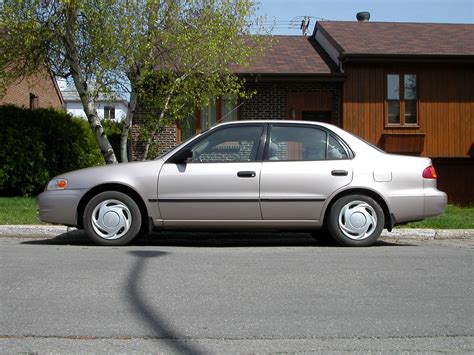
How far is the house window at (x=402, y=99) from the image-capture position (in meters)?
17.9

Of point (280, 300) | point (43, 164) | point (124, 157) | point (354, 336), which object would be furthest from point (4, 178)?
point (354, 336)

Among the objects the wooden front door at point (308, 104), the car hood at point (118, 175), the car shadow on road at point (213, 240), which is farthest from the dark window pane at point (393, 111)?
the car hood at point (118, 175)

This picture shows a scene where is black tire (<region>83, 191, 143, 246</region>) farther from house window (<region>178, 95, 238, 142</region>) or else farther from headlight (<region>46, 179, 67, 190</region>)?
house window (<region>178, 95, 238, 142</region>)

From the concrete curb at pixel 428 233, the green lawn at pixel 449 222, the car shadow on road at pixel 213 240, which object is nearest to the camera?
the car shadow on road at pixel 213 240

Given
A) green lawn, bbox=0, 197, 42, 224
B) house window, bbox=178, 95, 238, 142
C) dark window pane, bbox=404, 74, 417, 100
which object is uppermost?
dark window pane, bbox=404, 74, 417, 100

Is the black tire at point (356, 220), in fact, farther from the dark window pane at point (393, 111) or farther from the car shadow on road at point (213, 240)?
the dark window pane at point (393, 111)

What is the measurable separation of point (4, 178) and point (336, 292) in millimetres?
10994

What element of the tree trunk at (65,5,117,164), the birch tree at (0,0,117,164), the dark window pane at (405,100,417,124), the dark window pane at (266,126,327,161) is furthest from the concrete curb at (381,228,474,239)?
the dark window pane at (405,100,417,124)

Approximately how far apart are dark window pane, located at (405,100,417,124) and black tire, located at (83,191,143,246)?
11477mm

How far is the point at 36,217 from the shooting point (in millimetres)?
10516

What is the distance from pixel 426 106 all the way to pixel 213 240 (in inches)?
414

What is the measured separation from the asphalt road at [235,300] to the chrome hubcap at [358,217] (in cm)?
33

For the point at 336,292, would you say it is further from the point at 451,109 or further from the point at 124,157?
the point at 451,109

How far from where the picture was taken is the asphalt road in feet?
14.3
